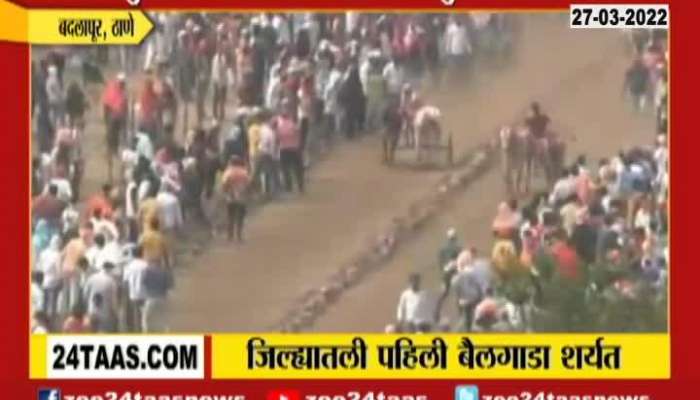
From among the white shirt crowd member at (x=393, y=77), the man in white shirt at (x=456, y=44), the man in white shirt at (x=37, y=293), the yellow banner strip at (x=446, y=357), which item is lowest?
the yellow banner strip at (x=446, y=357)

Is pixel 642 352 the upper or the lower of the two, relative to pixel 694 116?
lower

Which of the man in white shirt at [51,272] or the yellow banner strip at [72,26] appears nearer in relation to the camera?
the yellow banner strip at [72,26]

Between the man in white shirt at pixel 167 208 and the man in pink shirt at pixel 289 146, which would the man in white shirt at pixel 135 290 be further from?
the man in pink shirt at pixel 289 146

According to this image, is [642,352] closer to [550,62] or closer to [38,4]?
[550,62]

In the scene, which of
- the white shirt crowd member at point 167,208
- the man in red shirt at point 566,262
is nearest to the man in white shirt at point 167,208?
the white shirt crowd member at point 167,208

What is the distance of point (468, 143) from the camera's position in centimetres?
1455

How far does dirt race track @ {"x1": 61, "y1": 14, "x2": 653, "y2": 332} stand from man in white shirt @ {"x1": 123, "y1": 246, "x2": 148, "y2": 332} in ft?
0.44

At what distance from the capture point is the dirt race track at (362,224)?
14531mm

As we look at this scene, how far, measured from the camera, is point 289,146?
14.6 metres

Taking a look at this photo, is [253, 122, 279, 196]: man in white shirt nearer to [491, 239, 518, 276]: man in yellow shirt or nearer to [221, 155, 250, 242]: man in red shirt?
[221, 155, 250, 242]: man in red shirt

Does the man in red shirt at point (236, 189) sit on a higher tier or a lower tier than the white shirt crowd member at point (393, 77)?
lower

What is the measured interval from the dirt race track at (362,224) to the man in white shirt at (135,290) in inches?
5.3

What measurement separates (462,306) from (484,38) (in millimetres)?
1070

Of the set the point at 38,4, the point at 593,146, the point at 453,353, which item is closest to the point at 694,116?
the point at 593,146
